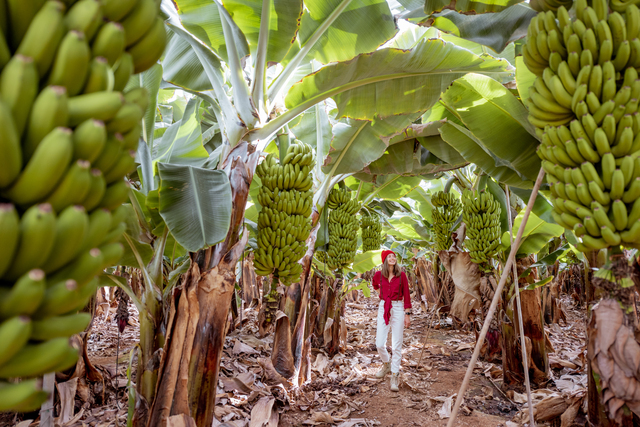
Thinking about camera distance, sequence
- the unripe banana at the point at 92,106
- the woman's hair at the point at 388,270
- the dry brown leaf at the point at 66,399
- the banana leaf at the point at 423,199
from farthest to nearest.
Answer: the banana leaf at the point at 423,199 < the woman's hair at the point at 388,270 < the dry brown leaf at the point at 66,399 < the unripe banana at the point at 92,106

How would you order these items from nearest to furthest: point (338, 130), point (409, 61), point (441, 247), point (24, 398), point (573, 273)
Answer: point (24, 398) → point (409, 61) → point (338, 130) → point (441, 247) → point (573, 273)

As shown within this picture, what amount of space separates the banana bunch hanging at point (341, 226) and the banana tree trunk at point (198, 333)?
3.08 metres

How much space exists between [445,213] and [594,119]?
4893 mm

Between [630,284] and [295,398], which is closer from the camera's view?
→ [630,284]

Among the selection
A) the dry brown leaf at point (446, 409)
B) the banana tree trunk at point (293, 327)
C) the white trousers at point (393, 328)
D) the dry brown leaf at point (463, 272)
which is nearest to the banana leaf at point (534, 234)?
the dry brown leaf at point (463, 272)

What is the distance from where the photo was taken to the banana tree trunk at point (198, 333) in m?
1.84

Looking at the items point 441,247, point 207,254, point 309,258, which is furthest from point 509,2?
point 441,247

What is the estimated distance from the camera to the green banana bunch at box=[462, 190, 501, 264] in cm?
434

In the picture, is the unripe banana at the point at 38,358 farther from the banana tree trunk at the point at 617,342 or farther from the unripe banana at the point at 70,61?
the banana tree trunk at the point at 617,342

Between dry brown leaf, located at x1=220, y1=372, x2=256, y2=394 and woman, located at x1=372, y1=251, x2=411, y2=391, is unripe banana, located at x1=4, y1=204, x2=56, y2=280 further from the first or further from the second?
woman, located at x1=372, y1=251, x2=411, y2=391

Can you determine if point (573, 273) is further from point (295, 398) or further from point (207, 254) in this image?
point (207, 254)

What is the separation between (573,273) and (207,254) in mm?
12401

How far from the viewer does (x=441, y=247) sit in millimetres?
6445

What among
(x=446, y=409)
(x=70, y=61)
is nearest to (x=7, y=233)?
(x=70, y=61)
